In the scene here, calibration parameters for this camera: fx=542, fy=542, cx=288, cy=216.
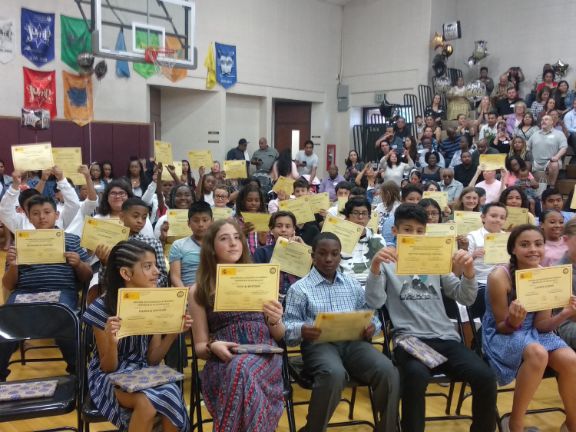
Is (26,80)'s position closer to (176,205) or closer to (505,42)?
(176,205)

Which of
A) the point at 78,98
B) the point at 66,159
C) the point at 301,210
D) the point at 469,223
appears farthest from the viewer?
the point at 78,98

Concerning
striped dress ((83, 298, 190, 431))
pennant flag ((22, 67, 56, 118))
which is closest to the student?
striped dress ((83, 298, 190, 431))

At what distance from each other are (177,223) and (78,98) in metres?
7.75

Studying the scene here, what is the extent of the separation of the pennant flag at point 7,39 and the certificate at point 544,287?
10.2 meters

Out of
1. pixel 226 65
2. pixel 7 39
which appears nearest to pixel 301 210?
pixel 7 39

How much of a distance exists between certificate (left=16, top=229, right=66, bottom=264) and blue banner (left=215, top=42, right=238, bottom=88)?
10194mm

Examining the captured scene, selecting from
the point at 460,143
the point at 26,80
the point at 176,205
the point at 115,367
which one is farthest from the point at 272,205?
the point at 26,80

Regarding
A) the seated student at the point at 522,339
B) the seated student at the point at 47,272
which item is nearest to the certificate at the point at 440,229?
the seated student at the point at 522,339

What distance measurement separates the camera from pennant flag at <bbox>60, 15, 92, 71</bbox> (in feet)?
35.1

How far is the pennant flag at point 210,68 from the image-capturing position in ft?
42.1

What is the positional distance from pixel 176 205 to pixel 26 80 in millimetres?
6753

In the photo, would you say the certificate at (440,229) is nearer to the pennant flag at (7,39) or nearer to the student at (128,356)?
the student at (128,356)

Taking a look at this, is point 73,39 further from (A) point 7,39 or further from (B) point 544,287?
(B) point 544,287

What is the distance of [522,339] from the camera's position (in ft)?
9.82
